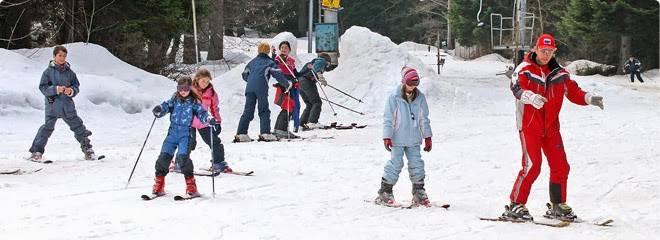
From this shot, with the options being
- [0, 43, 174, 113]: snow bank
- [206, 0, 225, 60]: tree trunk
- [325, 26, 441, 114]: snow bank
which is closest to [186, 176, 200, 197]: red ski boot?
[0, 43, 174, 113]: snow bank

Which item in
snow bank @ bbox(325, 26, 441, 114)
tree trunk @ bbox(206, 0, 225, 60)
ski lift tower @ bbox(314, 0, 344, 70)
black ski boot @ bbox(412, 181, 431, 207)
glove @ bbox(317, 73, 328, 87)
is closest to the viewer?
black ski boot @ bbox(412, 181, 431, 207)

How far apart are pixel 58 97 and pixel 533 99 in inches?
256

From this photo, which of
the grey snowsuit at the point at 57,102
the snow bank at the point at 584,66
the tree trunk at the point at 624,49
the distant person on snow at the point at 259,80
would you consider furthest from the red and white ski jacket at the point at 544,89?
the snow bank at the point at 584,66

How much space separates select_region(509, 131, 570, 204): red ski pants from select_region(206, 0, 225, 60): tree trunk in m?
25.0

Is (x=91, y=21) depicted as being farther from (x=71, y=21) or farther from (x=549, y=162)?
(x=549, y=162)

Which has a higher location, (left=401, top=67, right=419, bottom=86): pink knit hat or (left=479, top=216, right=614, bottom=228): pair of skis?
(left=401, top=67, right=419, bottom=86): pink knit hat

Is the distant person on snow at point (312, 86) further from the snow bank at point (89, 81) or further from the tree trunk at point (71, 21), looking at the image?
the tree trunk at point (71, 21)

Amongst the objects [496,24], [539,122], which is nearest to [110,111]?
[539,122]

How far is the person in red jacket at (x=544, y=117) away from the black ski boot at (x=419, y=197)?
85 centimetres

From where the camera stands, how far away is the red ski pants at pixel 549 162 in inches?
271

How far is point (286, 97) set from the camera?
14.3 m

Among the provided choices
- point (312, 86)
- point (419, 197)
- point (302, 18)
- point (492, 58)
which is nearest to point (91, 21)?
point (312, 86)

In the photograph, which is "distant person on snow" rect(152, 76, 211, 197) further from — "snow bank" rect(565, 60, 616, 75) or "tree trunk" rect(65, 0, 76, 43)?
"snow bank" rect(565, 60, 616, 75)

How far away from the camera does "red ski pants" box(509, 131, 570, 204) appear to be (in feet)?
22.6
